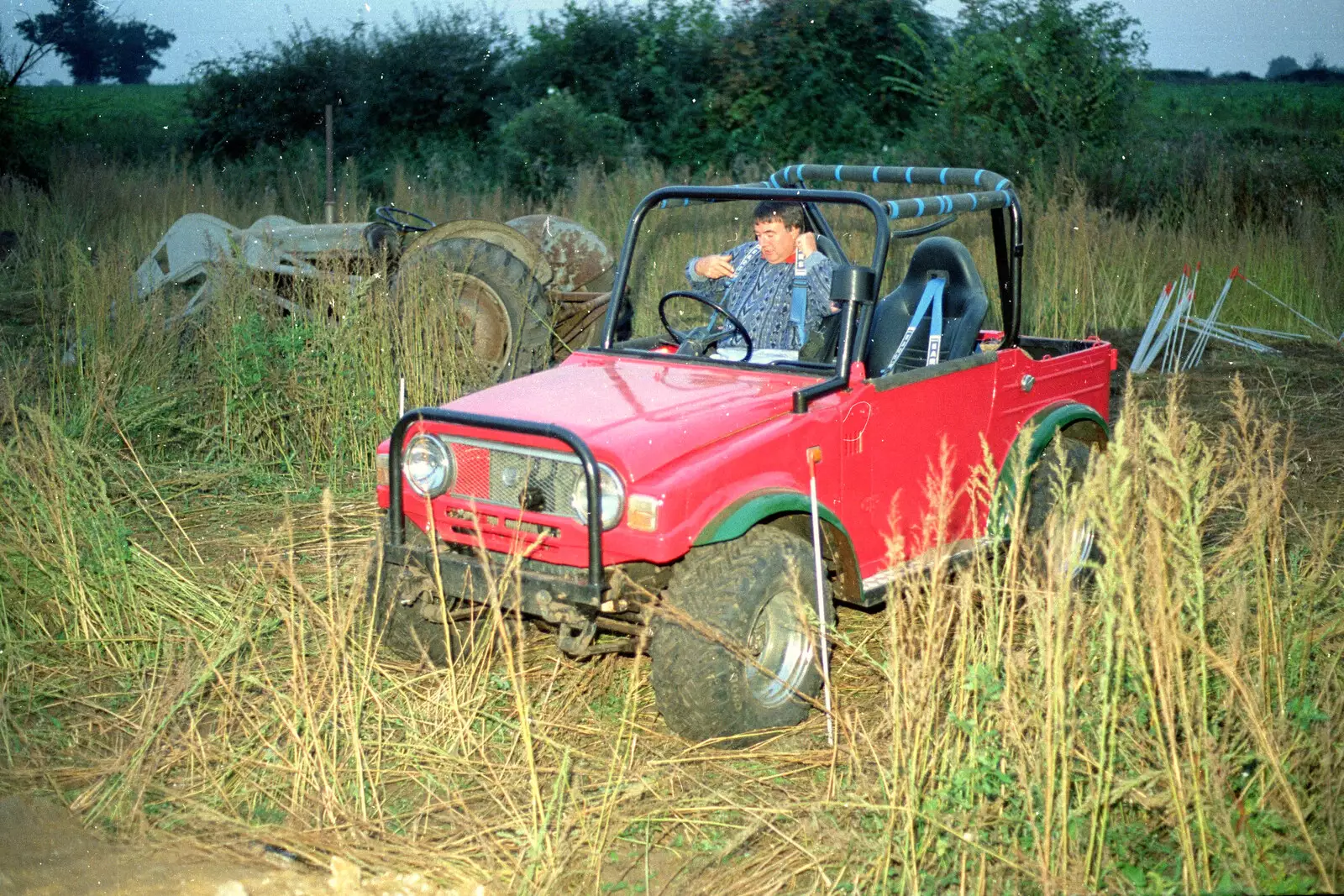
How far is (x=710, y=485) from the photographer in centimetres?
414

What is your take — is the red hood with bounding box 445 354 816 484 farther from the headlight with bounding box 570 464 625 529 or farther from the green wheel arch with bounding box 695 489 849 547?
the green wheel arch with bounding box 695 489 849 547

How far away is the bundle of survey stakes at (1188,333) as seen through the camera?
9502 millimetres

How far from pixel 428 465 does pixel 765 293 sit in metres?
1.70

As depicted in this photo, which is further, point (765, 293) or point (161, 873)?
point (765, 293)

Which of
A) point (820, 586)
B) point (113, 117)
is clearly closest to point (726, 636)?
point (820, 586)

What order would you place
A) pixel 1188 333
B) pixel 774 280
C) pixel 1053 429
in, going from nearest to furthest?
pixel 774 280 < pixel 1053 429 < pixel 1188 333

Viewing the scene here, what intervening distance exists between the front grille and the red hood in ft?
0.30

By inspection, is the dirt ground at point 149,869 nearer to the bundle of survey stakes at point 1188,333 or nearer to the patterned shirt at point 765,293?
the patterned shirt at point 765,293

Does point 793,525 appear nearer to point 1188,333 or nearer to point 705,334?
point 705,334

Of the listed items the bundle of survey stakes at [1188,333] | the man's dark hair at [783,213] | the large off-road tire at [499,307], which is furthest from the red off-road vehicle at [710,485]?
the bundle of survey stakes at [1188,333]

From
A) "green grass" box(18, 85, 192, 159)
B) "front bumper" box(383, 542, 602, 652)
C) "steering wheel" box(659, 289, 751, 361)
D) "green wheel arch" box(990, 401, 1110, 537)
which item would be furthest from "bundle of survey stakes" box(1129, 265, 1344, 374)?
"green grass" box(18, 85, 192, 159)

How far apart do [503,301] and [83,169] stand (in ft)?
35.0

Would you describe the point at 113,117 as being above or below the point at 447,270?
above

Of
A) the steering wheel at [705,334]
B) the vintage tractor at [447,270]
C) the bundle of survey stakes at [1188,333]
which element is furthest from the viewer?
the bundle of survey stakes at [1188,333]
